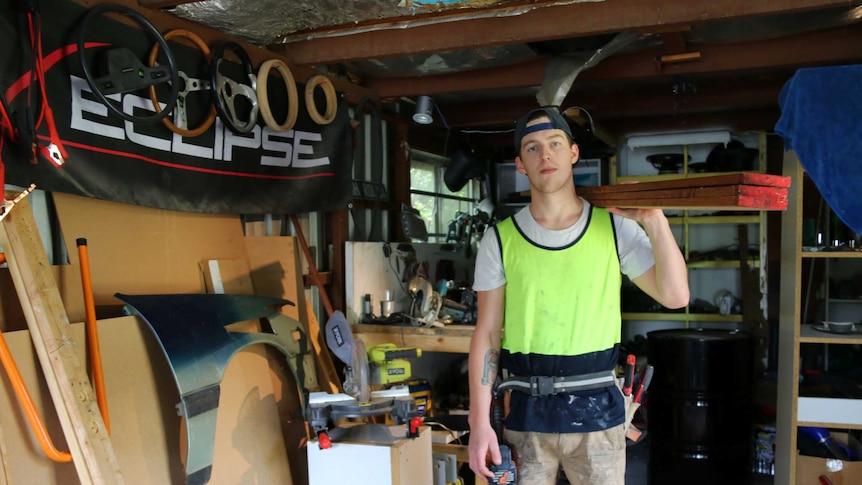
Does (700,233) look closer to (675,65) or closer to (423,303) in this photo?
(675,65)

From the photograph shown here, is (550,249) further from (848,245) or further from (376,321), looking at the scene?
(848,245)

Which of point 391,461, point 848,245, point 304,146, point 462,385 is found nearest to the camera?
point 391,461

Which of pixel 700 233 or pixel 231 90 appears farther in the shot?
pixel 700 233

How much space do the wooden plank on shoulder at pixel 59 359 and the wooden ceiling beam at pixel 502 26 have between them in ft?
5.27

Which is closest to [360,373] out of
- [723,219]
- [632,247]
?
[632,247]

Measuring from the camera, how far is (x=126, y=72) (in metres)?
2.22

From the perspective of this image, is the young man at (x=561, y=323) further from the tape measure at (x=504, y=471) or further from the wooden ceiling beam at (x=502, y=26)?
the wooden ceiling beam at (x=502, y=26)

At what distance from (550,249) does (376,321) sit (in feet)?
6.18

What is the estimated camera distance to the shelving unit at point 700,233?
539 centimetres

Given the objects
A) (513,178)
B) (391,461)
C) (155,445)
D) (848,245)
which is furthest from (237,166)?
(513,178)

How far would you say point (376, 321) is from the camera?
3.72m

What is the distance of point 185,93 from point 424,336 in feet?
5.64

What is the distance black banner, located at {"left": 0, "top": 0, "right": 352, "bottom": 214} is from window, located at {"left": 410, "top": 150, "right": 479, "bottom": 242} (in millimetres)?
1868

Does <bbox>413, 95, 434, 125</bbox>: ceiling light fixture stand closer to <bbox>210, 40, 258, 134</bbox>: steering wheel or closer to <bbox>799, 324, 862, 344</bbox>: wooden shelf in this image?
<bbox>210, 40, 258, 134</bbox>: steering wheel
